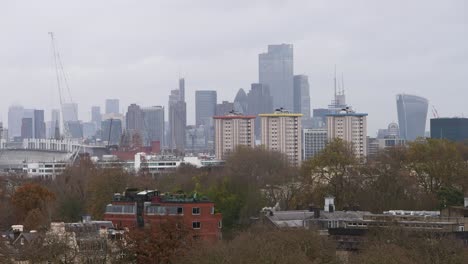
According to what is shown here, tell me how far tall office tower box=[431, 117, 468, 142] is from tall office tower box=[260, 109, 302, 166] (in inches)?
1523

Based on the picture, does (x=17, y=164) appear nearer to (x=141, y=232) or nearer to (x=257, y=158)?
(x=257, y=158)

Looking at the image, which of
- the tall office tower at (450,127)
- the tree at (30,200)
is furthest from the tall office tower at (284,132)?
the tree at (30,200)

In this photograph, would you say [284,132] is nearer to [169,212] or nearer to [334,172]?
[334,172]

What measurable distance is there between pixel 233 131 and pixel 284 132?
10.1 metres

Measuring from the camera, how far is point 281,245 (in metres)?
38.6

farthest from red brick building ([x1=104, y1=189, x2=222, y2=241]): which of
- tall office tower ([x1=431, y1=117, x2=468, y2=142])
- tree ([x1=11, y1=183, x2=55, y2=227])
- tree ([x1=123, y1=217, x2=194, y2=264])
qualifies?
tall office tower ([x1=431, y1=117, x2=468, y2=142])

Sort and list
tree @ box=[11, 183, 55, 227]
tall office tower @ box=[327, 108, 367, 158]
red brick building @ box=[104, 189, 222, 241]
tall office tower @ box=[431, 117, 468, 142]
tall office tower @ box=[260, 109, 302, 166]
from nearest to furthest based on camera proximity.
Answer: red brick building @ box=[104, 189, 222, 241] < tree @ box=[11, 183, 55, 227] < tall office tower @ box=[327, 108, 367, 158] < tall office tower @ box=[260, 109, 302, 166] < tall office tower @ box=[431, 117, 468, 142]

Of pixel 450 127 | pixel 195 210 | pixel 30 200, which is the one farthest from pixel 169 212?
pixel 450 127

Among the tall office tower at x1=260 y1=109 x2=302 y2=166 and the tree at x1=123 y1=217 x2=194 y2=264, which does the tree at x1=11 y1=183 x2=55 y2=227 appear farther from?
the tall office tower at x1=260 y1=109 x2=302 y2=166

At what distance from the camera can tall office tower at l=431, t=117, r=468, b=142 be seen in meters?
192

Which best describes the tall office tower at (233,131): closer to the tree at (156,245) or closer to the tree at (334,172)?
the tree at (334,172)

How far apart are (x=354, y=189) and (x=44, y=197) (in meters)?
17.8

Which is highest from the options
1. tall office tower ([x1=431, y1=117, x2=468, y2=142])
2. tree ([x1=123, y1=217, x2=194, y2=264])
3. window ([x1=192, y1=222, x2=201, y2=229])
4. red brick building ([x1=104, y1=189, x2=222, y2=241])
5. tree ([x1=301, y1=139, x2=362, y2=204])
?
tall office tower ([x1=431, y1=117, x2=468, y2=142])

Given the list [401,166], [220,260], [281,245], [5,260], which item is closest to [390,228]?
[281,245]
